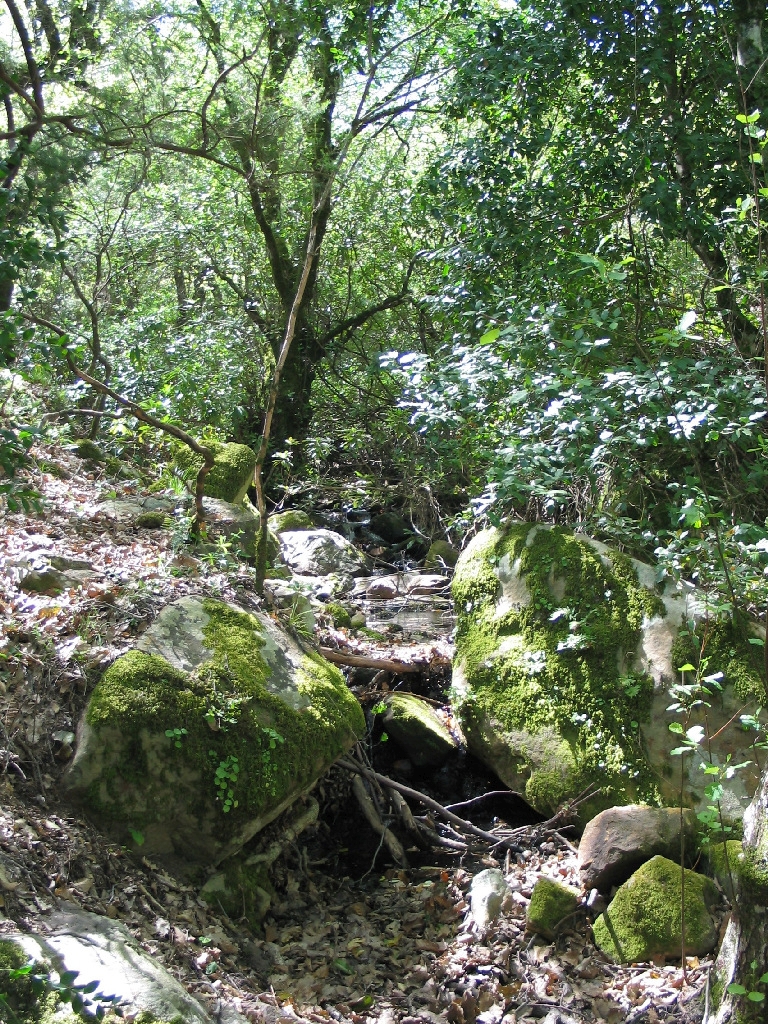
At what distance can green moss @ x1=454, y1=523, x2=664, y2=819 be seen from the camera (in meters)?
4.91

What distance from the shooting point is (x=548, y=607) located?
5418 mm

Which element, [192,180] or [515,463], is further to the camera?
[192,180]

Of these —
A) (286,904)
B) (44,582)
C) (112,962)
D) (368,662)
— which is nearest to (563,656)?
(368,662)

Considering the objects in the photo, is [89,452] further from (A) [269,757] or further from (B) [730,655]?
(B) [730,655]

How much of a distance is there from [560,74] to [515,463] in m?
3.35

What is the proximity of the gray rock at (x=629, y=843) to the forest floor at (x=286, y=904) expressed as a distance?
0.76 feet

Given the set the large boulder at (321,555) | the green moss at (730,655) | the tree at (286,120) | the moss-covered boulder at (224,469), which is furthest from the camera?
the large boulder at (321,555)

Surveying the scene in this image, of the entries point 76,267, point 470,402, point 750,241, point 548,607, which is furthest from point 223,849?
point 76,267

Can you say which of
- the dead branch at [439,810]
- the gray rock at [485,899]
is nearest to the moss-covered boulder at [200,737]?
the dead branch at [439,810]

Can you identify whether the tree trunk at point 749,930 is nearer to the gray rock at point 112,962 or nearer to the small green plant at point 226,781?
the gray rock at point 112,962

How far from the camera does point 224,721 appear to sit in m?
4.25

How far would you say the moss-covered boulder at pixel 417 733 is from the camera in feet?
18.5

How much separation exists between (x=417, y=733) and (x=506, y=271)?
3.75m

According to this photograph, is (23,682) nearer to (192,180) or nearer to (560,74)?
(560,74)
